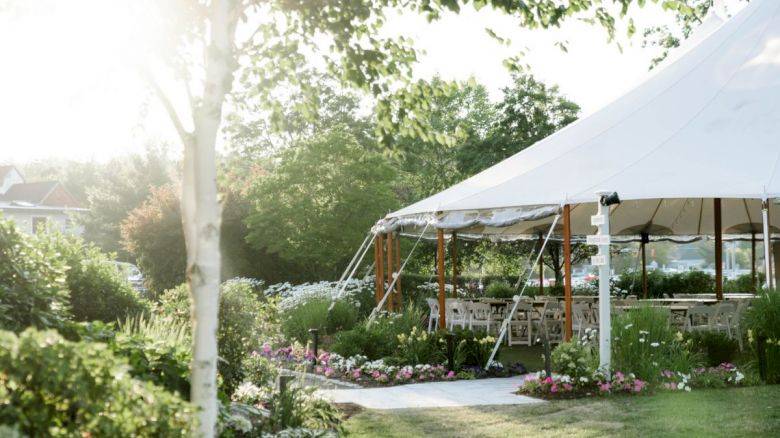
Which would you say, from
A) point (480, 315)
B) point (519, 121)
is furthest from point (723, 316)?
point (519, 121)

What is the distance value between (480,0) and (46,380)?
12.0ft

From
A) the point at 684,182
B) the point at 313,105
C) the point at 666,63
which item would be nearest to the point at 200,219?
the point at 313,105

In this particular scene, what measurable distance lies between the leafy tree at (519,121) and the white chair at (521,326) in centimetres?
1326

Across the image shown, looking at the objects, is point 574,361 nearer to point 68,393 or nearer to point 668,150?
point 668,150

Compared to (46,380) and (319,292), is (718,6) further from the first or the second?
(46,380)

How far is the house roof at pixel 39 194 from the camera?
49.0 m

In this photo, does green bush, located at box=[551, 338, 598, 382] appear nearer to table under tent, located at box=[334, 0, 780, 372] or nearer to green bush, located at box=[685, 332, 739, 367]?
table under tent, located at box=[334, 0, 780, 372]

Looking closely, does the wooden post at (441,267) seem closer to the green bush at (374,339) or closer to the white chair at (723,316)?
the green bush at (374,339)

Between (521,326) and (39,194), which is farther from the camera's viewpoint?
(39,194)

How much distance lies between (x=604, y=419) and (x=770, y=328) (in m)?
2.91

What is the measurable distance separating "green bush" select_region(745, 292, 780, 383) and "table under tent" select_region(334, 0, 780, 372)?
637 mm

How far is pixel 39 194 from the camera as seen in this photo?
49125 mm

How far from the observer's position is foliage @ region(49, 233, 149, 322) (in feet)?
28.0

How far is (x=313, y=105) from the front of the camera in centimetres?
624
